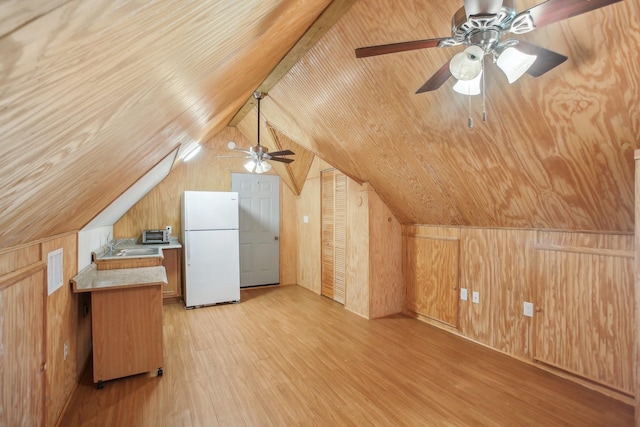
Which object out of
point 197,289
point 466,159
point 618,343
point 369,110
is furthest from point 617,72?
point 197,289

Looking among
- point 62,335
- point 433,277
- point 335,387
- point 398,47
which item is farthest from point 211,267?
point 398,47

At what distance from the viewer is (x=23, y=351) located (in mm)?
1653

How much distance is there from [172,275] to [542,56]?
17.6 ft

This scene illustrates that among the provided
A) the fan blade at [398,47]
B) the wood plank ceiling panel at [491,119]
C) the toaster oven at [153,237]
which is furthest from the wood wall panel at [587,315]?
the toaster oven at [153,237]

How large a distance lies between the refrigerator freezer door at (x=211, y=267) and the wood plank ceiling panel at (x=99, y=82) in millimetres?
2551

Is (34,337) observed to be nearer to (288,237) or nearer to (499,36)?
(499,36)

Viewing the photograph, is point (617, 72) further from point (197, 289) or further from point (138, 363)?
point (197, 289)

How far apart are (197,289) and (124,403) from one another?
240 cm

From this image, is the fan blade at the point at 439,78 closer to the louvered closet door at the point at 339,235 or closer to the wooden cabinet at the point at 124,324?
the wooden cabinet at the point at 124,324

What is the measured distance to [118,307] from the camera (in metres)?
2.68

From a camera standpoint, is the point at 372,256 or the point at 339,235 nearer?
the point at 372,256

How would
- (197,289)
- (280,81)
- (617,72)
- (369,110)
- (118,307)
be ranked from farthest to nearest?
(197,289) < (280,81) < (369,110) < (118,307) < (617,72)

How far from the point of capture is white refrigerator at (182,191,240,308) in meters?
4.72

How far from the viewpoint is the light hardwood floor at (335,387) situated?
2234 millimetres
